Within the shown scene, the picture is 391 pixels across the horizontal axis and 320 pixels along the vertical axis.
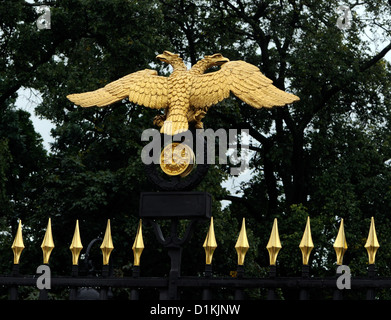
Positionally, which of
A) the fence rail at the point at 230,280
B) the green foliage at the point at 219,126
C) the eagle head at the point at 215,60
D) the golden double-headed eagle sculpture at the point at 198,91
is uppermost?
the green foliage at the point at 219,126

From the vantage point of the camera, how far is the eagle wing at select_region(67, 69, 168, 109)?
7.05 meters

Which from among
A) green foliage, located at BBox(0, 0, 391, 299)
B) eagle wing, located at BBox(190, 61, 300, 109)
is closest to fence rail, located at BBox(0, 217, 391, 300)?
eagle wing, located at BBox(190, 61, 300, 109)

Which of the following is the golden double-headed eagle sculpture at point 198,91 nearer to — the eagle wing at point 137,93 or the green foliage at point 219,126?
the eagle wing at point 137,93

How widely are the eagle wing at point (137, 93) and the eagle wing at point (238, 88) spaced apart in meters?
0.29

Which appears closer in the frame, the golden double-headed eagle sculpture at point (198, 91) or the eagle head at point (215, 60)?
the golden double-headed eagle sculpture at point (198, 91)

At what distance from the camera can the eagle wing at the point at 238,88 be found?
270 inches

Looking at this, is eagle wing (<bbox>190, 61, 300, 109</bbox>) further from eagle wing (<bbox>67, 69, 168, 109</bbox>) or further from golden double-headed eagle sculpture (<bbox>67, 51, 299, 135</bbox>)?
eagle wing (<bbox>67, 69, 168, 109</bbox>)

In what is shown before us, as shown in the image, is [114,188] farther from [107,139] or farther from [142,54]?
[142,54]

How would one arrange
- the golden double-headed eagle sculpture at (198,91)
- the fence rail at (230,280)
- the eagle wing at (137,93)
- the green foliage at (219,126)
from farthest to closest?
1. the green foliage at (219,126)
2. the eagle wing at (137,93)
3. the golden double-headed eagle sculpture at (198,91)
4. the fence rail at (230,280)

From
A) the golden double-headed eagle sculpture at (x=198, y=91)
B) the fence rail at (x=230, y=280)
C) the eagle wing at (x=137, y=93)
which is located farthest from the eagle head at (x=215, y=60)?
the fence rail at (x=230, y=280)

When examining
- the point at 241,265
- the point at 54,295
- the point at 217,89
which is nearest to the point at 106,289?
the point at 241,265

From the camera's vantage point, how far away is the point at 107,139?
59.4ft

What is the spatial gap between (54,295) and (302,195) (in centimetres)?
685

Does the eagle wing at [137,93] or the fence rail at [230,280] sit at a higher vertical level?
the eagle wing at [137,93]
